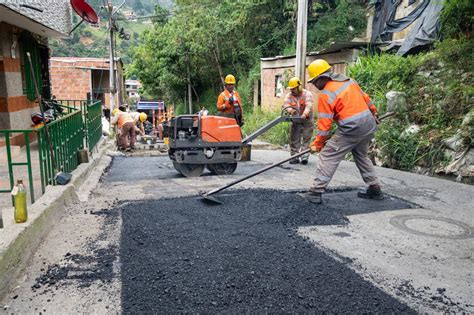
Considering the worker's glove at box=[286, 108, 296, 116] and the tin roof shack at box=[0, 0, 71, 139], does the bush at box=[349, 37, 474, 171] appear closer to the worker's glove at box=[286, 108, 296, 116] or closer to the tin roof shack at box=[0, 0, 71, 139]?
the worker's glove at box=[286, 108, 296, 116]

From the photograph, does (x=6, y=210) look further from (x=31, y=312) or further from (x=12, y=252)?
(x=31, y=312)

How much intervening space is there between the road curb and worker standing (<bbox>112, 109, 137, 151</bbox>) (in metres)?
6.00

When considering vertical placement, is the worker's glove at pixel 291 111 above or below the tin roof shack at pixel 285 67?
below

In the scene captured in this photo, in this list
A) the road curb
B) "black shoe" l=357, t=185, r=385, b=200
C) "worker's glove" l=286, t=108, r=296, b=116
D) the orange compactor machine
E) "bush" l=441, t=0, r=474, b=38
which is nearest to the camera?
the road curb

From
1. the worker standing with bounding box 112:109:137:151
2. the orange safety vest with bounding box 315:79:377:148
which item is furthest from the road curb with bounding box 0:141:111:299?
the worker standing with bounding box 112:109:137:151

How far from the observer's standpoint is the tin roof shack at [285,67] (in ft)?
35.7

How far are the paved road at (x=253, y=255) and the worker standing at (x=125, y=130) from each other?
18.3ft

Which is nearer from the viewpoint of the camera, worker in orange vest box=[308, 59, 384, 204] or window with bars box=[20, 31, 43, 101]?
worker in orange vest box=[308, 59, 384, 204]

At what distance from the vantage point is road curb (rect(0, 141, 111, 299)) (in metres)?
2.72

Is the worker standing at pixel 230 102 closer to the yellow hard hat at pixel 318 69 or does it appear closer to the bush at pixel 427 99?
the bush at pixel 427 99

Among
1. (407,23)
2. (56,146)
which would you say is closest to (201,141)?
(56,146)

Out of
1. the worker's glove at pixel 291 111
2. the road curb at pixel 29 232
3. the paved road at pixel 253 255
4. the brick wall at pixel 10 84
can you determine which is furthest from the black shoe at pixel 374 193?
the brick wall at pixel 10 84

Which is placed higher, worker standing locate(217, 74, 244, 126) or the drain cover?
worker standing locate(217, 74, 244, 126)

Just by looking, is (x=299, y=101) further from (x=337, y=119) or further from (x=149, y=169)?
(x=149, y=169)
